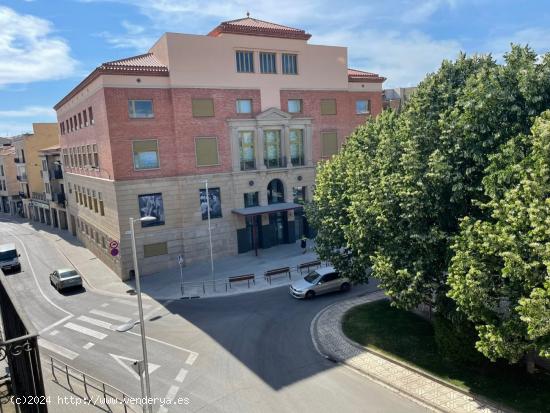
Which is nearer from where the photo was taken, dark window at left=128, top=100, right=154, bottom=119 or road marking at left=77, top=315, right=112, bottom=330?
road marking at left=77, top=315, right=112, bottom=330

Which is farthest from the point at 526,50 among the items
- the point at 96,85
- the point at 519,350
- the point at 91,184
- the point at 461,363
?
the point at 91,184

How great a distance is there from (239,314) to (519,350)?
15.5 metres

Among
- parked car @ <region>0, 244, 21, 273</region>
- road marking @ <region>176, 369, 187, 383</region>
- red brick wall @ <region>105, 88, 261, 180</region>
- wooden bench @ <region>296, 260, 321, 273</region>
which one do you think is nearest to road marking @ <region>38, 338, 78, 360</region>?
road marking @ <region>176, 369, 187, 383</region>

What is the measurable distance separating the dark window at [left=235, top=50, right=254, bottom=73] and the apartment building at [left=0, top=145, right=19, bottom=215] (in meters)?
56.2

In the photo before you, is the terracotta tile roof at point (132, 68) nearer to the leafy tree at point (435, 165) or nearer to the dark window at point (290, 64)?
the dark window at point (290, 64)

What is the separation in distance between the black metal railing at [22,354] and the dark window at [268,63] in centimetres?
3379

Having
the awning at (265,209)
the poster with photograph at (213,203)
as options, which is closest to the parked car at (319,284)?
the awning at (265,209)

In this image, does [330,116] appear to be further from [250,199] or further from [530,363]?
[530,363]

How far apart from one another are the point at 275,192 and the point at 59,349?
2333cm

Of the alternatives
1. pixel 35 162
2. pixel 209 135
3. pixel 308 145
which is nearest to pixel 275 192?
pixel 308 145

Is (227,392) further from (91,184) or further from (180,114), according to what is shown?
(91,184)

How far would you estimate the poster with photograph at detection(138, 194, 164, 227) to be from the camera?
109 feet

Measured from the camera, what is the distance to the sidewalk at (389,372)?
15.1m

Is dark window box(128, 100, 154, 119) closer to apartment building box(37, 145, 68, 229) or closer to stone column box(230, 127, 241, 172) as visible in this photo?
stone column box(230, 127, 241, 172)
